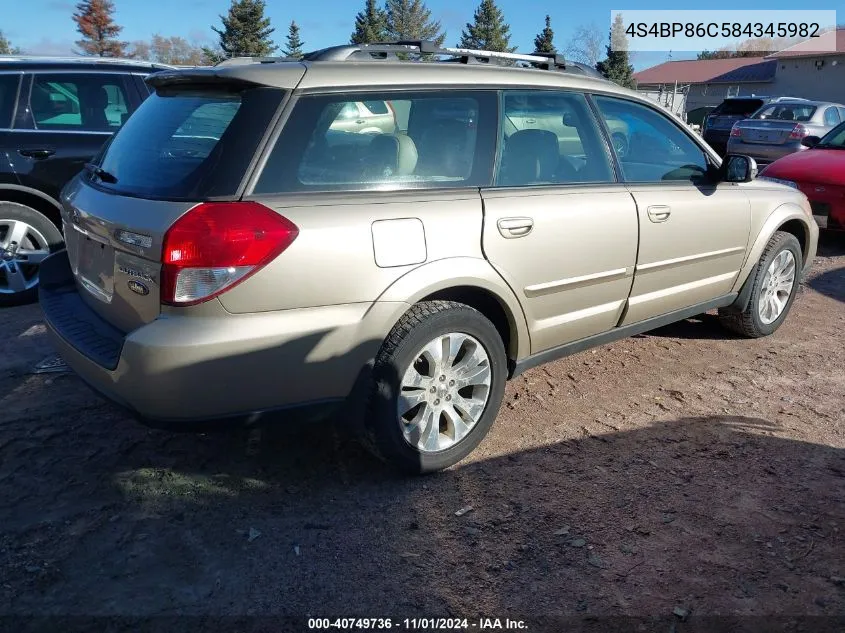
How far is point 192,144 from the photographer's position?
297 cm

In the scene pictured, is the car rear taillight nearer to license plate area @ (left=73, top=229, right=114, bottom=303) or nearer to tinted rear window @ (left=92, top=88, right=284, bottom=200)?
tinted rear window @ (left=92, top=88, right=284, bottom=200)

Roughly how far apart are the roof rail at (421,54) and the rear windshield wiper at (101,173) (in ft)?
3.27

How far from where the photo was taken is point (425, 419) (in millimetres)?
3229

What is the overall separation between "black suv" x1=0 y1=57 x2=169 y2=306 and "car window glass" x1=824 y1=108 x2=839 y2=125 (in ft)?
46.3

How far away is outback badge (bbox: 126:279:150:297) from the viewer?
2.73 m

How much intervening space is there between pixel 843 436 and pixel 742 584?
1.57 m

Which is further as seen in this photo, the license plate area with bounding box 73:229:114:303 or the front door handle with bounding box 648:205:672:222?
the front door handle with bounding box 648:205:672:222

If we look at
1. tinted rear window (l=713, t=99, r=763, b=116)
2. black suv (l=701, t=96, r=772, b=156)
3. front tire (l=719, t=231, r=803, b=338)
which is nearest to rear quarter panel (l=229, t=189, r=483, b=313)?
front tire (l=719, t=231, r=803, b=338)

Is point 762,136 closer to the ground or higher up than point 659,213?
higher up

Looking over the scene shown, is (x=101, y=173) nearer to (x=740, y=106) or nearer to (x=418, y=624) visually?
(x=418, y=624)

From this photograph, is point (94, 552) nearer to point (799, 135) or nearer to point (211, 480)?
point (211, 480)

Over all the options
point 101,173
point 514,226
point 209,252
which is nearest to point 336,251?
point 209,252

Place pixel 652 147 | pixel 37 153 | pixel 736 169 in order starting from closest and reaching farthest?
pixel 652 147 → pixel 736 169 → pixel 37 153

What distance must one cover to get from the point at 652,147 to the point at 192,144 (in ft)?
8.92
